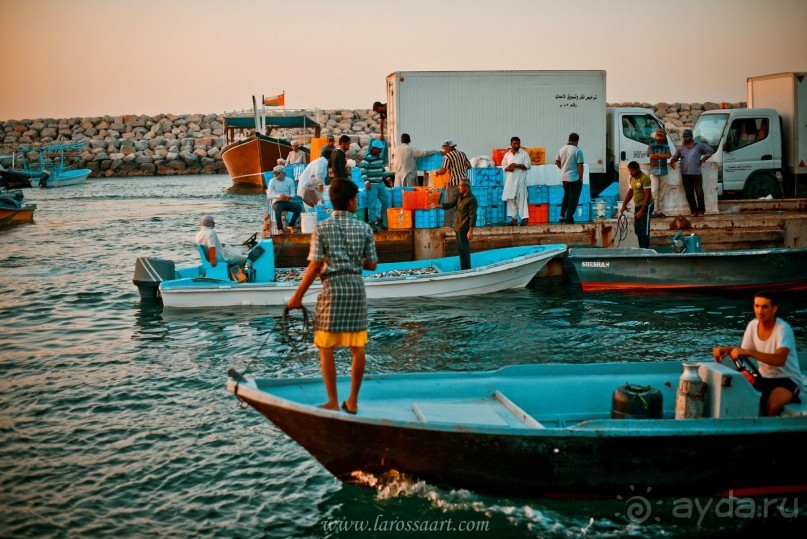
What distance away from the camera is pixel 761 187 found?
19391 millimetres

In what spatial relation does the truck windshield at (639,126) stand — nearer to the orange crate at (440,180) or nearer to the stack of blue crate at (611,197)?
the stack of blue crate at (611,197)

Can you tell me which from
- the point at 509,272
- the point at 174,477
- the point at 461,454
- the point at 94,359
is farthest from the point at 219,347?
the point at 461,454

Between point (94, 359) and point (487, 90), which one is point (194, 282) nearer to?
point (94, 359)

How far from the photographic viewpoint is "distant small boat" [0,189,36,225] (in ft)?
91.9

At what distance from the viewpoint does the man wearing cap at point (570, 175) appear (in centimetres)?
1622

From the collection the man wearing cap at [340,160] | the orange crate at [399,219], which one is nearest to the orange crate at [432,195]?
the orange crate at [399,219]

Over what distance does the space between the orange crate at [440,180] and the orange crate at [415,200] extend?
19.4 inches

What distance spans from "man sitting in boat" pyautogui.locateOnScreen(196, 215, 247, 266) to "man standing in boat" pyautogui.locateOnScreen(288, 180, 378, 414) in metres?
6.98

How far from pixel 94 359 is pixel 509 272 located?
6841 millimetres

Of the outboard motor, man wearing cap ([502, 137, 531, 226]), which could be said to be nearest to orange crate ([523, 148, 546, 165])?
man wearing cap ([502, 137, 531, 226])

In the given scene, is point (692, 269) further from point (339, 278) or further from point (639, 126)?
point (339, 278)

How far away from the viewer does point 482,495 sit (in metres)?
6.87

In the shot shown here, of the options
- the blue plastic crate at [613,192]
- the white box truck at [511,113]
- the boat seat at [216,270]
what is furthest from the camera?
the white box truck at [511,113]

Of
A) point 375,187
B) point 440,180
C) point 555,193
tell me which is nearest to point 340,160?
point 375,187
